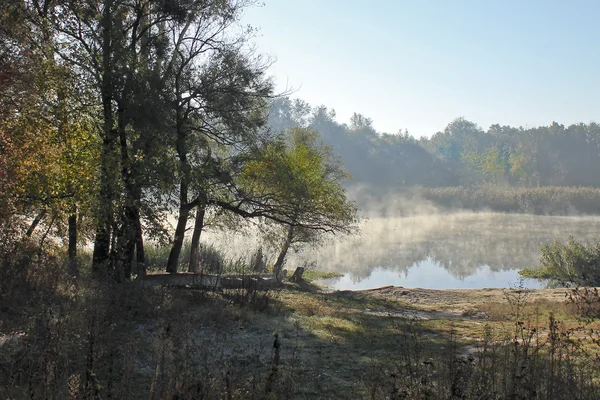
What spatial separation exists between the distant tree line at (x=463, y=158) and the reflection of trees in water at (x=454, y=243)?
4206 cm

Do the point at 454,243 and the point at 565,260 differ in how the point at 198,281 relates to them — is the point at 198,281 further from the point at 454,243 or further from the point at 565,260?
the point at 454,243

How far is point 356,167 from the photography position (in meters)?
109

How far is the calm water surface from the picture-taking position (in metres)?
33.0

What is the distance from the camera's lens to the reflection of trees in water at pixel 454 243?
37.6m

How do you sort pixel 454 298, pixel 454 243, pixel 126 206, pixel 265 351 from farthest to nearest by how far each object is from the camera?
pixel 454 243 → pixel 454 298 → pixel 126 206 → pixel 265 351

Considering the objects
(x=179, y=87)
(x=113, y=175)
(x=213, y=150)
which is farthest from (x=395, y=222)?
(x=113, y=175)

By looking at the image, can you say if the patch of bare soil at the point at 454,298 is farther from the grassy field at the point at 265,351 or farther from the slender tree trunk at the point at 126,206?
the slender tree trunk at the point at 126,206

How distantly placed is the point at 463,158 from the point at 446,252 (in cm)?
9164

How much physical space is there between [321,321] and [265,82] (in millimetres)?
11011

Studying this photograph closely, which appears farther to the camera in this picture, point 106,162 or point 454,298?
point 454,298

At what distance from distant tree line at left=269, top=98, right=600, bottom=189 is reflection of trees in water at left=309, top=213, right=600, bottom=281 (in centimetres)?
4206

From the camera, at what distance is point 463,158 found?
419 feet

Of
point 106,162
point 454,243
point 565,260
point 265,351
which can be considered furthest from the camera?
point 454,243

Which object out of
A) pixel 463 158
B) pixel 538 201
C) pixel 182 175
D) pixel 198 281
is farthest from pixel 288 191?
pixel 463 158
